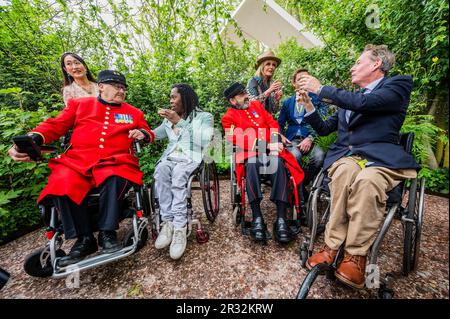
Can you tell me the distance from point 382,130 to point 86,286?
9.36ft

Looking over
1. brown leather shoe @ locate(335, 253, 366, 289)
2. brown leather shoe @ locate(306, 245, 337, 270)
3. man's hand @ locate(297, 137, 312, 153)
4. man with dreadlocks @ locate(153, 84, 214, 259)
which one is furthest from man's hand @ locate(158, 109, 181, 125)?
brown leather shoe @ locate(335, 253, 366, 289)

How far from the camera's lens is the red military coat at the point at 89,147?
1.67 m

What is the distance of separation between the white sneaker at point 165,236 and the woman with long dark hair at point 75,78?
2037mm

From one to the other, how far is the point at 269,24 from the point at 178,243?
978cm

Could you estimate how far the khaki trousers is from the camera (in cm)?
135

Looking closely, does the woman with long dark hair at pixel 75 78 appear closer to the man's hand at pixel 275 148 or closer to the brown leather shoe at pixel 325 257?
the man's hand at pixel 275 148

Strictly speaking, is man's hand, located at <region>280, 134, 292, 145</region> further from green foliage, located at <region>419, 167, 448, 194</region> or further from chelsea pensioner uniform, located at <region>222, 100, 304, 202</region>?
green foliage, located at <region>419, 167, 448, 194</region>

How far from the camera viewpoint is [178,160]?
2.26 m

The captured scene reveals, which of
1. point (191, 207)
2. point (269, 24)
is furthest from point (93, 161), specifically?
point (269, 24)

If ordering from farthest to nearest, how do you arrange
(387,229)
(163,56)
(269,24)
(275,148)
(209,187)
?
(269,24)
(163,56)
(209,187)
(275,148)
(387,229)

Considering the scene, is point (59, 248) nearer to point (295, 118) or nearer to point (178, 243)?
point (178, 243)

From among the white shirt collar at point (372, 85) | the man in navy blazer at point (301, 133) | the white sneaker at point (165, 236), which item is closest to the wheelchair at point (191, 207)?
the white sneaker at point (165, 236)
